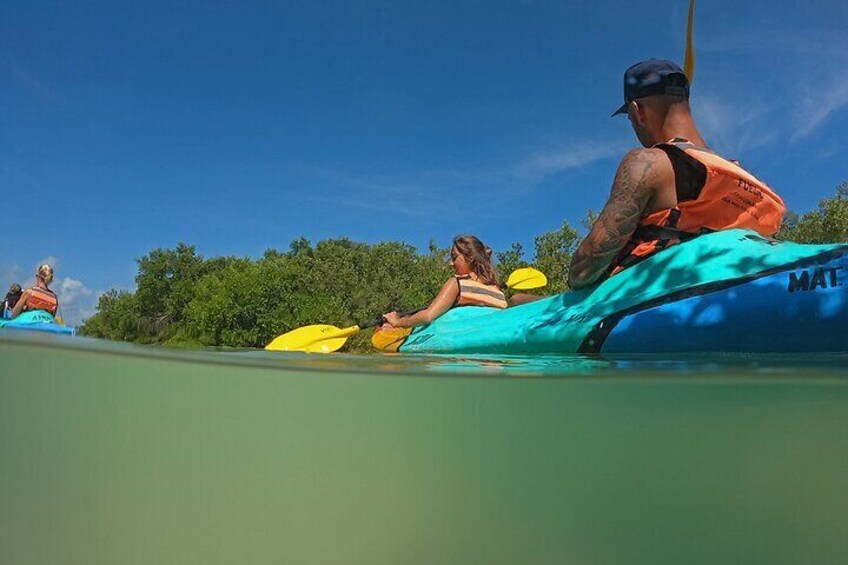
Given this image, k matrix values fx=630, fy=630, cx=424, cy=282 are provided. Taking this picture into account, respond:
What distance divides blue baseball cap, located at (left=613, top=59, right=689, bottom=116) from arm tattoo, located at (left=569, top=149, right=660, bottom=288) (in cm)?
66

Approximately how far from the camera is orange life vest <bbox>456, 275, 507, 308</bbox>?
6527mm

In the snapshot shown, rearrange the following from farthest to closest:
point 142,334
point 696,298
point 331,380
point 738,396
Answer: point 142,334 < point 696,298 < point 331,380 < point 738,396

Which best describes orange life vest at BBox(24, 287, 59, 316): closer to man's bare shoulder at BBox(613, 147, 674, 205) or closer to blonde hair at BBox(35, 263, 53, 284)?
blonde hair at BBox(35, 263, 53, 284)

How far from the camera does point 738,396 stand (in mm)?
2668

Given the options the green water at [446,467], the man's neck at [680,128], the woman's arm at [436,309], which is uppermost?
the man's neck at [680,128]

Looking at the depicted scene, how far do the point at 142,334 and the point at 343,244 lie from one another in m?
16.4

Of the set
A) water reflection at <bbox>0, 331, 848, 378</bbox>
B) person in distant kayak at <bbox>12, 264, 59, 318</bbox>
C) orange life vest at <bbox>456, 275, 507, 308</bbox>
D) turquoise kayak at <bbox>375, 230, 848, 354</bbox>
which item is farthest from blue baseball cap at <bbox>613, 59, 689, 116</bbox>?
person in distant kayak at <bbox>12, 264, 59, 318</bbox>

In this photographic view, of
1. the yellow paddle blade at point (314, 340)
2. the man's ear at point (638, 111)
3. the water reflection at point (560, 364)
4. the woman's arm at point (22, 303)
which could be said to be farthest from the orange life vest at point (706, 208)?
the woman's arm at point (22, 303)

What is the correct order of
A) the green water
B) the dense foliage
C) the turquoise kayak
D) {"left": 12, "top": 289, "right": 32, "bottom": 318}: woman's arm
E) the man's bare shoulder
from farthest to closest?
the dense foliage
{"left": 12, "top": 289, "right": 32, "bottom": 318}: woman's arm
the man's bare shoulder
the turquoise kayak
the green water

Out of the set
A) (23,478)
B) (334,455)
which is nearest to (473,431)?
(334,455)

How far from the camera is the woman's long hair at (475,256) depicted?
22.7ft

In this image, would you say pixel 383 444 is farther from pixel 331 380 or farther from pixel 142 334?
pixel 142 334

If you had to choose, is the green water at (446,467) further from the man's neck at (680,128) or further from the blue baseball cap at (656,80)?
the blue baseball cap at (656,80)

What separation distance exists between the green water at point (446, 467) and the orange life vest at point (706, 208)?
0.91 m
